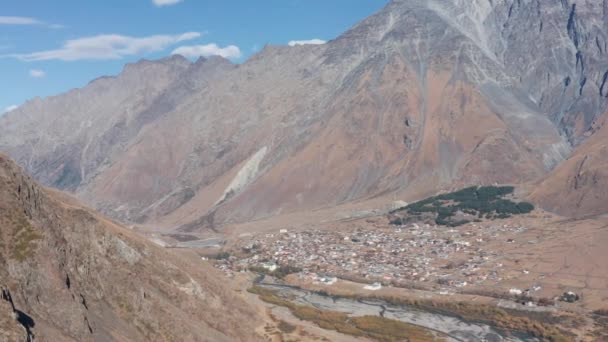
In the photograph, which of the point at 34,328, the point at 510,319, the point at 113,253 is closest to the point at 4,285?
the point at 34,328

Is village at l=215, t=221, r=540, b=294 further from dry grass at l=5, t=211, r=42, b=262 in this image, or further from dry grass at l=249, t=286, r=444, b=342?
dry grass at l=5, t=211, r=42, b=262

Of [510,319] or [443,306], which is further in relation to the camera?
[443,306]

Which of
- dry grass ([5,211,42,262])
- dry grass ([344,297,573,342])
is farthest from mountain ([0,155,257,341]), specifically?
dry grass ([344,297,573,342])

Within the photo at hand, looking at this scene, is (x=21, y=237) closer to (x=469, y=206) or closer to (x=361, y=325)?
(x=361, y=325)

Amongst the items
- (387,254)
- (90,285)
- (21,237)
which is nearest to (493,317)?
(387,254)

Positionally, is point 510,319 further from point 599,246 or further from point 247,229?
point 247,229

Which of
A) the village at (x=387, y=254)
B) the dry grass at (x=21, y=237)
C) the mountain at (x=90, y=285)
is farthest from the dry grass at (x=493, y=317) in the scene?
the dry grass at (x=21, y=237)
